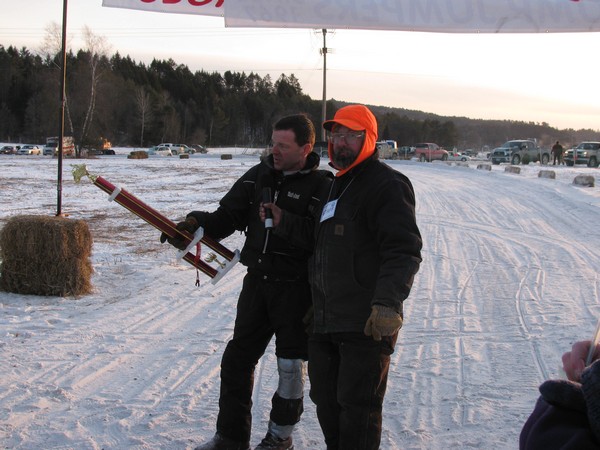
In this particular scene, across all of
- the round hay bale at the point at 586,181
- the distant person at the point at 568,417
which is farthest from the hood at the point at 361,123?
the round hay bale at the point at 586,181

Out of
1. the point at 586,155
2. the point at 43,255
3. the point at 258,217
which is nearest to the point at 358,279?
the point at 258,217

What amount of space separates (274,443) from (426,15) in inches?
97.1

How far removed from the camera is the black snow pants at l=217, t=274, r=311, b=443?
3.43 metres

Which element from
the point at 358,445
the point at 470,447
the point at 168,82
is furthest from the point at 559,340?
the point at 168,82

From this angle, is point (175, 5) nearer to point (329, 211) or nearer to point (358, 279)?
point (329, 211)

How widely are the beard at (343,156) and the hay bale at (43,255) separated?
173 inches

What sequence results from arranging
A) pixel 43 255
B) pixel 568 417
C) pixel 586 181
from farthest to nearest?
pixel 586 181
pixel 43 255
pixel 568 417

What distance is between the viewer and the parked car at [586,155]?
39.8m

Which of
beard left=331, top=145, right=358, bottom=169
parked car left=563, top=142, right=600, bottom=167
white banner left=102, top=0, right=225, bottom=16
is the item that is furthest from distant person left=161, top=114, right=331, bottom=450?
parked car left=563, top=142, right=600, bottom=167

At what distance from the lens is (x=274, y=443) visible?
352 cm

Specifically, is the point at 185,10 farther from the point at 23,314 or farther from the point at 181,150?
the point at 181,150

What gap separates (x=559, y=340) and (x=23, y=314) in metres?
5.00

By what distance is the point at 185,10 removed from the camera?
3531 millimetres

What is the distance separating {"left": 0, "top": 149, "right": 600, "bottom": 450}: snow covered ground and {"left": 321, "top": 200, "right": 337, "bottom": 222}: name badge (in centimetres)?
144
